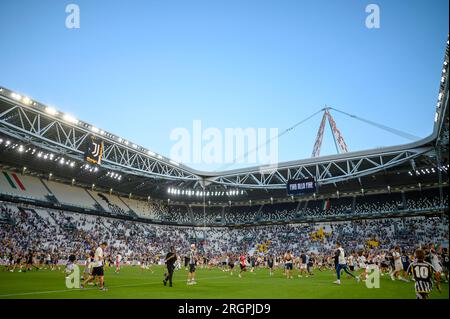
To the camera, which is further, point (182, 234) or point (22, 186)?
point (182, 234)

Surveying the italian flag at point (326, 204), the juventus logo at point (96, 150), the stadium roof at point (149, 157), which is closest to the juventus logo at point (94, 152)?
the juventus logo at point (96, 150)

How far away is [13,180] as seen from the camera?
45.5 m

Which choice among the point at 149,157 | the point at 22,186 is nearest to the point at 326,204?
the point at 149,157

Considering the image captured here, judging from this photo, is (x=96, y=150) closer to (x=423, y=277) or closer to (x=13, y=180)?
(x=13, y=180)

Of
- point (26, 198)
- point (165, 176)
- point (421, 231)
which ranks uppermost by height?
point (165, 176)

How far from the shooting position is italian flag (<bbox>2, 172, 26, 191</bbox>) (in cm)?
4478

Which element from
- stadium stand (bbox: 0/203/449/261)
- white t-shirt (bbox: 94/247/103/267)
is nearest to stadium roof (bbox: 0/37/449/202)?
stadium stand (bbox: 0/203/449/261)

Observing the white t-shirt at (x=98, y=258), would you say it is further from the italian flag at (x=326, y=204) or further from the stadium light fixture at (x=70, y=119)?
the italian flag at (x=326, y=204)

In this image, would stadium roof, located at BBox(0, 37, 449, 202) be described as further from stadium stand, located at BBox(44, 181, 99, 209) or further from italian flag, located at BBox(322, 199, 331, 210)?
italian flag, located at BBox(322, 199, 331, 210)

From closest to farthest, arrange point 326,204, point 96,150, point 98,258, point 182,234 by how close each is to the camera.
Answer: point 98,258, point 96,150, point 326,204, point 182,234

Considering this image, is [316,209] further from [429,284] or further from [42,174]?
[429,284]
